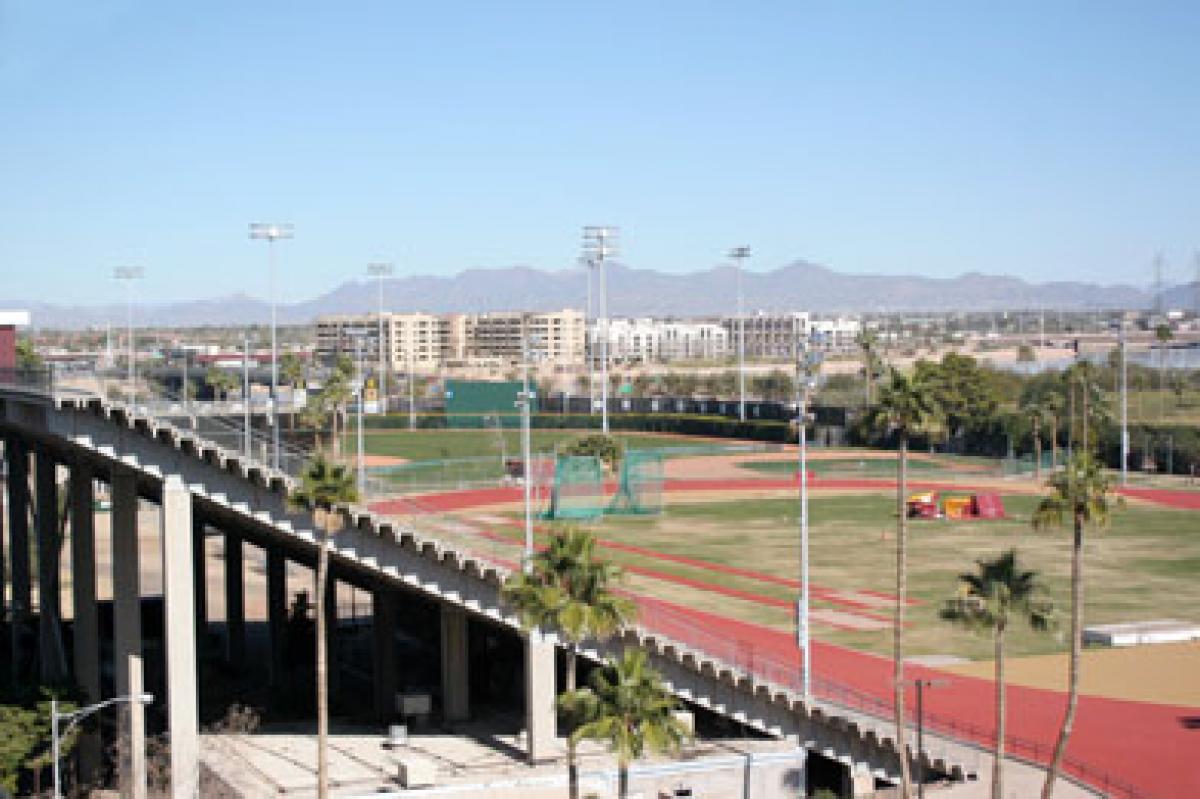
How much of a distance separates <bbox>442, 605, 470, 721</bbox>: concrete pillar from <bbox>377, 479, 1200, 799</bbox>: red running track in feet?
16.9

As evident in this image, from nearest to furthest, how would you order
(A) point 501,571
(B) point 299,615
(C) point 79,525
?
(A) point 501,571 < (C) point 79,525 < (B) point 299,615

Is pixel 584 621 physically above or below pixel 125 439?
below

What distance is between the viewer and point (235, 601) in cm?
6812

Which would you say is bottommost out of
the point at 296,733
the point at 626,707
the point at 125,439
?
the point at 296,733

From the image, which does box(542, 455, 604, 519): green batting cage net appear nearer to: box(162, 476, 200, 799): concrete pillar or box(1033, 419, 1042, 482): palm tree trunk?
box(1033, 419, 1042, 482): palm tree trunk

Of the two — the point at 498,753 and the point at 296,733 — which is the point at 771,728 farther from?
the point at 296,733

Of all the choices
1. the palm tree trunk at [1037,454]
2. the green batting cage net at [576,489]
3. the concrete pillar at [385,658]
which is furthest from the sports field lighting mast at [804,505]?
the palm tree trunk at [1037,454]

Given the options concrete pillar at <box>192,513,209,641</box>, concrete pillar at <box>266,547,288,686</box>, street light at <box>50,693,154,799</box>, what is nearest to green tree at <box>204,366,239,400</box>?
concrete pillar at <box>192,513,209,641</box>

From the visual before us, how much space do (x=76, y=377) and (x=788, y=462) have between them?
9937cm

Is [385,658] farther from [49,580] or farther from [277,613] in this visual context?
[49,580]

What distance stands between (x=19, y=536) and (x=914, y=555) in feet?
151

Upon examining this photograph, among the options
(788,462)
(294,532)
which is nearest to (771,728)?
(294,532)

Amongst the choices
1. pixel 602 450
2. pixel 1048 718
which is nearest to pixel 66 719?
pixel 1048 718

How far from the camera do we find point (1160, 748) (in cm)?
4953
